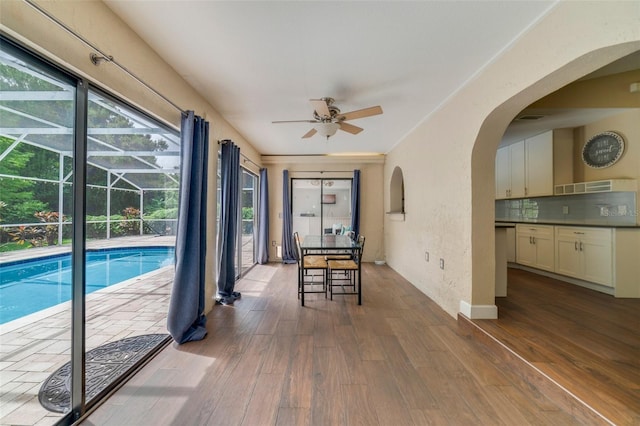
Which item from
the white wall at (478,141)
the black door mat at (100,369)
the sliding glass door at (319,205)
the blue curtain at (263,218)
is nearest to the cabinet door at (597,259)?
the white wall at (478,141)

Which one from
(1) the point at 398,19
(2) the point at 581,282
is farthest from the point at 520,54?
(2) the point at 581,282

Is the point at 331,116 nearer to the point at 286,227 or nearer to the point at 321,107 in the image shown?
the point at 321,107

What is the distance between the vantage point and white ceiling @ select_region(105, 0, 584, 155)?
1.58 meters

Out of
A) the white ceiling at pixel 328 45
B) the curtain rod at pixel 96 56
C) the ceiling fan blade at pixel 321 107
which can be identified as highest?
the white ceiling at pixel 328 45

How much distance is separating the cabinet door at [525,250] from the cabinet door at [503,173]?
2.98 ft

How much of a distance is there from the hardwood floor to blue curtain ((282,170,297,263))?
2.96 metres

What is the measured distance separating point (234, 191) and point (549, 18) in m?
3.36

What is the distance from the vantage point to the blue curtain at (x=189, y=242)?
2.23 meters

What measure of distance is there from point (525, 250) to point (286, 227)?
4.71 m

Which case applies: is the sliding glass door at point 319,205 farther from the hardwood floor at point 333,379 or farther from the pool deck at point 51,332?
the hardwood floor at point 333,379

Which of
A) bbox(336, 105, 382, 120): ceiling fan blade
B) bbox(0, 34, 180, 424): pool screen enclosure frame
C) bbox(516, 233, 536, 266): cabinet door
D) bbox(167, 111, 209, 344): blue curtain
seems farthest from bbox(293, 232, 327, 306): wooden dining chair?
bbox(516, 233, 536, 266): cabinet door

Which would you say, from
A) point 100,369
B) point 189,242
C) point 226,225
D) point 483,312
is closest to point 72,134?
point 189,242

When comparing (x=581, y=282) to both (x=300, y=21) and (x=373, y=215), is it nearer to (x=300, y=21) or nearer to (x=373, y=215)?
(x=373, y=215)

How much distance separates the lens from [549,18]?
1618 mm
